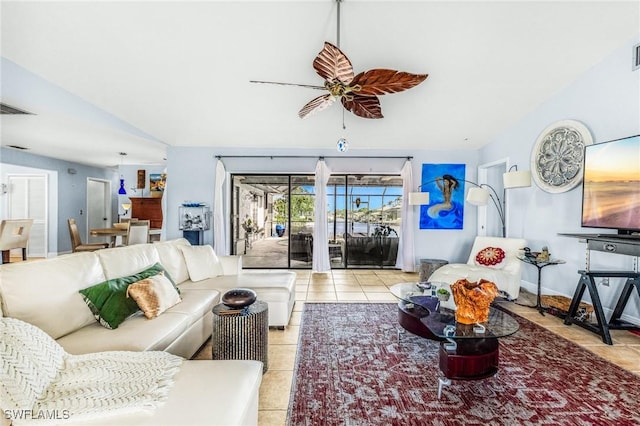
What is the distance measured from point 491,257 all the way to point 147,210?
301 inches

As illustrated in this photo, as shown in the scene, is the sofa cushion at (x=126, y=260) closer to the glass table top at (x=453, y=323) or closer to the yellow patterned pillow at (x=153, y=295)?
the yellow patterned pillow at (x=153, y=295)

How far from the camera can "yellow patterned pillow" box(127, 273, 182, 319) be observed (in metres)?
2.20

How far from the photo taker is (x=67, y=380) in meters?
1.35

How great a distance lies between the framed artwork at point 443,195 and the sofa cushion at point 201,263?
413cm

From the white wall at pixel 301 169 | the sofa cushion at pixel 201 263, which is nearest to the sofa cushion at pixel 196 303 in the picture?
the sofa cushion at pixel 201 263

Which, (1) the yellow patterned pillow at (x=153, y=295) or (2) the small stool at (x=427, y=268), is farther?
(2) the small stool at (x=427, y=268)

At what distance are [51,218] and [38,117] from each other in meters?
4.51

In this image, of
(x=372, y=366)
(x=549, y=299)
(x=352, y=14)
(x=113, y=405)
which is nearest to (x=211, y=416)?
(x=113, y=405)

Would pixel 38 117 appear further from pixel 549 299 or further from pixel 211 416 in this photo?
pixel 549 299

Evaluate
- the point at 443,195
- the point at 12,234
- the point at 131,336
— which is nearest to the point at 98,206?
the point at 12,234

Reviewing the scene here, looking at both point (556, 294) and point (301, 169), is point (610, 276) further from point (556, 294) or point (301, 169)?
point (301, 169)

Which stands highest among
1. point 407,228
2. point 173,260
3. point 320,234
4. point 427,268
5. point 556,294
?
point 407,228

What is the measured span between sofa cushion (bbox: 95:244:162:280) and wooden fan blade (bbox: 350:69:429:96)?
2.46 m

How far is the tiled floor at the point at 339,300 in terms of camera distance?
1.98 m
